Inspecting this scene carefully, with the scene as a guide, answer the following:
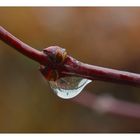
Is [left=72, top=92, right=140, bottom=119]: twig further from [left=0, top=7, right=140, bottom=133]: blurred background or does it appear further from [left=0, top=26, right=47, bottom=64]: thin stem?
[left=0, top=26, right=47, bottom=64]: thin stem

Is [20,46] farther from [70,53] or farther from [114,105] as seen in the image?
[70,53]

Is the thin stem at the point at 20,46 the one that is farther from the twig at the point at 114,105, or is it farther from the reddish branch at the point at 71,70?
the twig at the point at 114,105

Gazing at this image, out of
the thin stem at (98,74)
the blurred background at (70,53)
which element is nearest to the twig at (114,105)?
the blurred background at (70,53)

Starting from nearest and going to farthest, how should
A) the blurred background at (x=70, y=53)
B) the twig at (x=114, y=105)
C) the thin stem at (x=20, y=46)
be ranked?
the thin stem at (x=20, y=46) → the twig at (x=114, y=105) → the blurred background at (x=70, y=53)

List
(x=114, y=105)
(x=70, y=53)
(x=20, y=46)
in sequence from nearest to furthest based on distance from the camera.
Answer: (x=20, y=46) < (x=114, y=105) < (x=70, y=53)

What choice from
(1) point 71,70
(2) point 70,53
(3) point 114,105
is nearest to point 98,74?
(1) point 71,70

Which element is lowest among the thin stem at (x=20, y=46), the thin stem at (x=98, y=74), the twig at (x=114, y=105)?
the twig at (x=114, y=105)

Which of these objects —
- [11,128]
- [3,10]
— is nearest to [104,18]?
[3,10]
